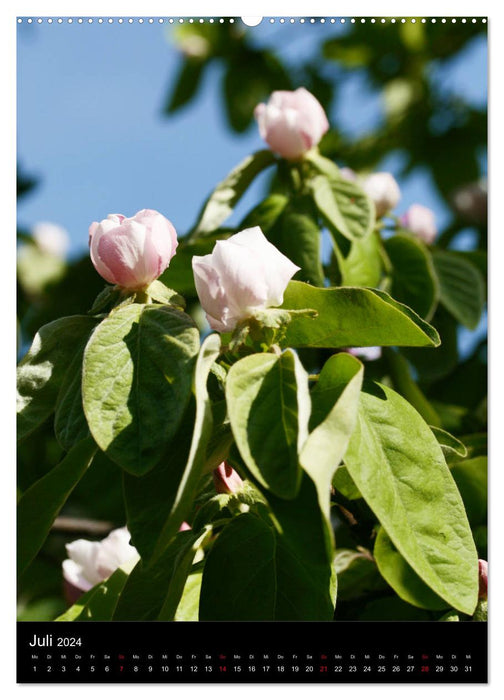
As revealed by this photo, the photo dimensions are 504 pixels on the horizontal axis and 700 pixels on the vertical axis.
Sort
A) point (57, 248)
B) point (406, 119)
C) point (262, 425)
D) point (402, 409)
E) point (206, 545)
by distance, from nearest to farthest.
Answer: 1. point (262, 425)
2. point (402, 409)
3. point (206, 545)
4. point (406, 119)
5. point (57, 248)

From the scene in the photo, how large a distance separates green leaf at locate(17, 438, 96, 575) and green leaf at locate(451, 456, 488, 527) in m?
0.43

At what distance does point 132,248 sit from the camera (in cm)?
71

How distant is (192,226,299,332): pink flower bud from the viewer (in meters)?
0.65

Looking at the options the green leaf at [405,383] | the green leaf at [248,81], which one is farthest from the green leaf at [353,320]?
the green leaf at [248,81]

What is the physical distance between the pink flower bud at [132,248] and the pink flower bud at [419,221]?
2.39 ft

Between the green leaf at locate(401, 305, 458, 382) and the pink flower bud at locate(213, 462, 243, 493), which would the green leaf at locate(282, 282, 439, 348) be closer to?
the pink flower bud at locate(213, 462, 243, 493)

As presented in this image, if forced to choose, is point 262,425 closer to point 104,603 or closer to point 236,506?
point 236,506

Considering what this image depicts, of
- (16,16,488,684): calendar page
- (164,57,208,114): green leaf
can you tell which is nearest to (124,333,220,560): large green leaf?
(16,16,488,684): calendar page

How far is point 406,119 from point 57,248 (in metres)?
1.05

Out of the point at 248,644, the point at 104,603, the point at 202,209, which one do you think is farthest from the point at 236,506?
the point at 202,209

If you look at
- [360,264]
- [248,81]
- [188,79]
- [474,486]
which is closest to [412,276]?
[360,264]

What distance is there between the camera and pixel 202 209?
1097mm

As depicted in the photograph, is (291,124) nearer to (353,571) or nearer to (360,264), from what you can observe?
(360,264)

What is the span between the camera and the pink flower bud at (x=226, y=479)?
2.29 ft
